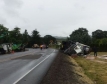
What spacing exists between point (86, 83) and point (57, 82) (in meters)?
2.22

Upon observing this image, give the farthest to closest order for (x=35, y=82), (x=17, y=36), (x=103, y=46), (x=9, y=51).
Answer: (x=17, y=36), (x=103, y=46), (x=9, y=51), (x=35, y=82)

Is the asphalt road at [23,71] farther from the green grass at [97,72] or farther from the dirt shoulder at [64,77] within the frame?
the green grass at [97,72]

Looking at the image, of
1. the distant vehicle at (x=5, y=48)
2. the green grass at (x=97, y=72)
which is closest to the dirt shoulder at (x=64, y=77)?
the green grass at (x=97, y=72)

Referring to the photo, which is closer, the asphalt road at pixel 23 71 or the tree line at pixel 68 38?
the asphalt road at pixel 23 71

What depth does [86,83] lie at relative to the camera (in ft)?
47.2

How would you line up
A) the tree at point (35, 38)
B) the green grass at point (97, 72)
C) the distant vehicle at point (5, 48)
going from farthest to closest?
the tree at point (35, 38) → the distant vehicle at point (5, 48) → the green grass at point (97, 72)

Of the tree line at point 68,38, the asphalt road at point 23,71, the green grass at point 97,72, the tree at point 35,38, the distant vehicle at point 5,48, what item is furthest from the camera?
the tree at point 35,38

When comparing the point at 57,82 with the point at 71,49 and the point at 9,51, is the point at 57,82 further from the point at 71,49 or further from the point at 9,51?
the point at 9,51

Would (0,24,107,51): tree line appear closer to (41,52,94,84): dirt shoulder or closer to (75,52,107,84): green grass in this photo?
(75,52,107,84): green grass

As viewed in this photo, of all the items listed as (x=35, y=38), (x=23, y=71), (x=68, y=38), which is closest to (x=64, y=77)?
(x=23, y=71)

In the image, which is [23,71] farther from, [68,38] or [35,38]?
[35,38]

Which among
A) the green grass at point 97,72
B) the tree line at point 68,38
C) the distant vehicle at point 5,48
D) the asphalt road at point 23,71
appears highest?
the tree line at point 68,38

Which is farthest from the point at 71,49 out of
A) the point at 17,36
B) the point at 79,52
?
the point at 17,36

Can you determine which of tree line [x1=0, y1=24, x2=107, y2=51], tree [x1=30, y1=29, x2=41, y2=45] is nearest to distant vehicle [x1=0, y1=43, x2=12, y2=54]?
tree line [x1=0, y1=24, x2=107, y2=51]
